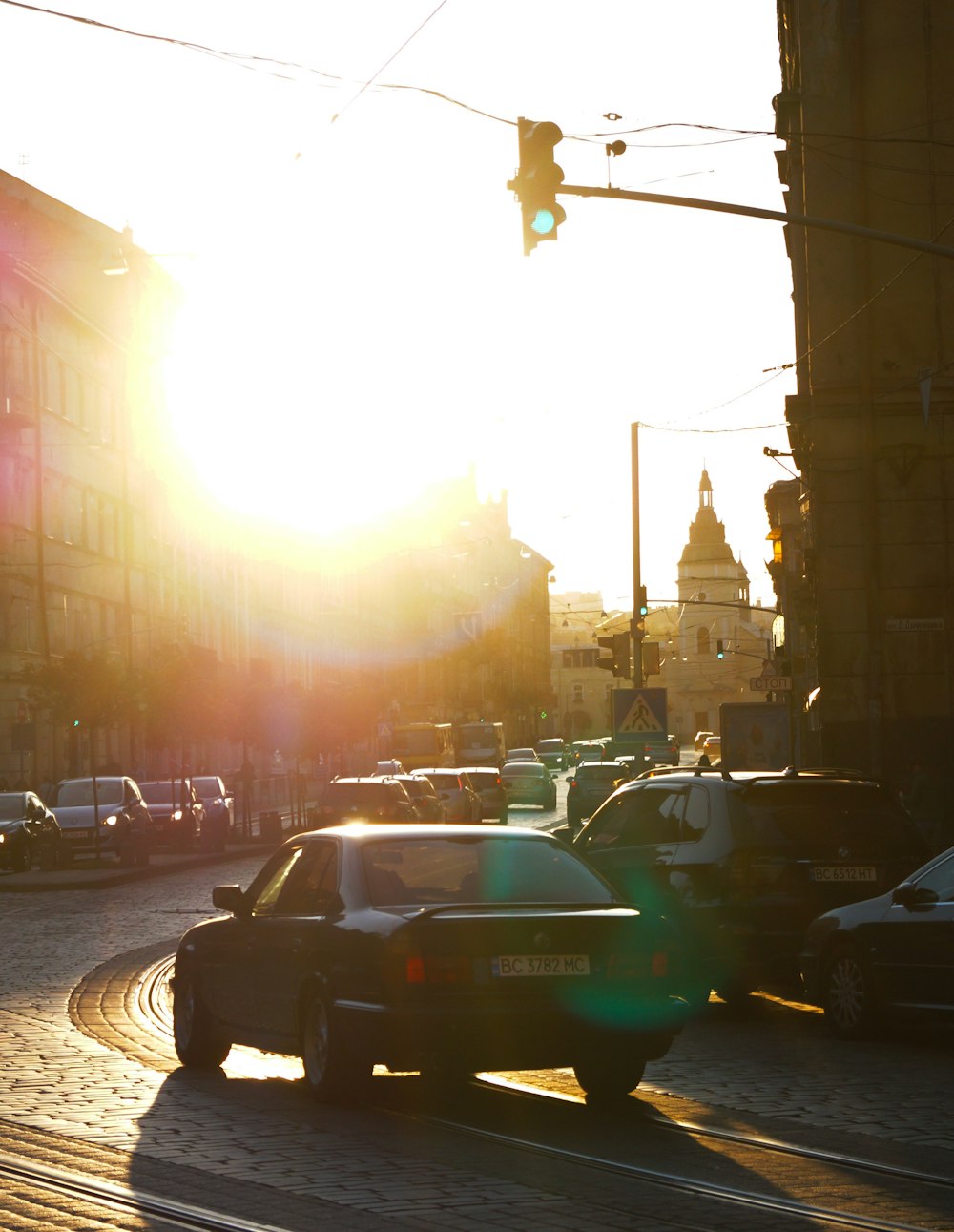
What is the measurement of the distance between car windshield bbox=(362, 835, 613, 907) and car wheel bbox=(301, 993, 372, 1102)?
623 mm

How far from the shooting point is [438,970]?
922cm

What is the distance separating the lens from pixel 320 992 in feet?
32.3

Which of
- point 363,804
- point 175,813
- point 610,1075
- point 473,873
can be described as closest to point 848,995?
point 610,1075

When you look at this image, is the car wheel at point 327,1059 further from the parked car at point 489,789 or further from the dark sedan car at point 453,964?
the parked car at point 489,789

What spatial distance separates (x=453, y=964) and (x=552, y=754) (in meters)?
109

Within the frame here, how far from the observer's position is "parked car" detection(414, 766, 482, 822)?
52.2m

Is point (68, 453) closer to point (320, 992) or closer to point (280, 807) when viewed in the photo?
point (280, 807)

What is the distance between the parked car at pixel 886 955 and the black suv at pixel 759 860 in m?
0.50

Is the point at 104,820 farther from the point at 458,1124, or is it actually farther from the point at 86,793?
the point at 458,1124

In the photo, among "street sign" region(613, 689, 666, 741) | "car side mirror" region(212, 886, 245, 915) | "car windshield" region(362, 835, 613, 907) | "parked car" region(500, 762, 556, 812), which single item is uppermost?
"street sign" region(613, 689, 666, 741)

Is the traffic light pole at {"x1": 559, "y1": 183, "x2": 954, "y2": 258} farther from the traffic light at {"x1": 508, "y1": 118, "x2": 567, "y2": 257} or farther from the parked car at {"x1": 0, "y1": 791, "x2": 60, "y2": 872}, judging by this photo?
the parked car at {"x1": 0, "y1": 791, "x2": 60, "y2": 872}

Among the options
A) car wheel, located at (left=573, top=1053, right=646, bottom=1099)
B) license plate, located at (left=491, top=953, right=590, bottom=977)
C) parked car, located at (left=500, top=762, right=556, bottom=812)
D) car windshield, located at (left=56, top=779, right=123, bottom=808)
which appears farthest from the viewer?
parked car, located at (left=500, top=762, right=556, bottom=812)

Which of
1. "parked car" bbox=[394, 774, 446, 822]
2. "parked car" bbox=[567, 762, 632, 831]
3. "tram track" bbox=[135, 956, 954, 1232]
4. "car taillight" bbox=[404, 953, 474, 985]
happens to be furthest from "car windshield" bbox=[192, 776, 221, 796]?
"car taillight" bbox=[404, 953, 474, 985]

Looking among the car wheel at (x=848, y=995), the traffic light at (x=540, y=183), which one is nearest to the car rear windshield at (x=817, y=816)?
the car wheel at (x=848, y=995)
